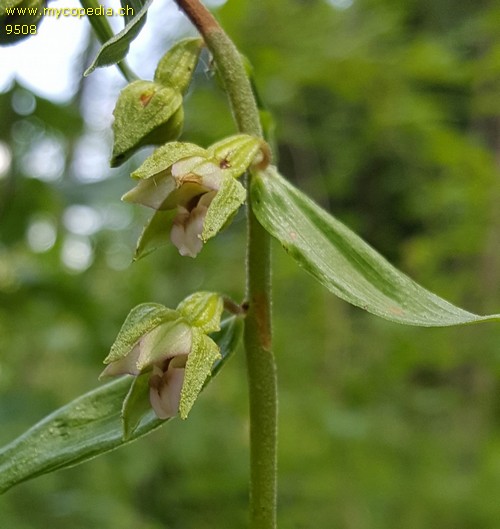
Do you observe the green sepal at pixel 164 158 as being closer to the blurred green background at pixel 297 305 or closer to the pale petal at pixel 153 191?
the pale petal at pixel 153 191

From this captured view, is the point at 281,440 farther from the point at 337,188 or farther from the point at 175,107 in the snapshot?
the point at 175,107

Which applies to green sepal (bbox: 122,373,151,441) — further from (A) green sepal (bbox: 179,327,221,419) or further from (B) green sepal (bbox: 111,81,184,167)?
(B) green sepal (bbox: 111,81,184,167)

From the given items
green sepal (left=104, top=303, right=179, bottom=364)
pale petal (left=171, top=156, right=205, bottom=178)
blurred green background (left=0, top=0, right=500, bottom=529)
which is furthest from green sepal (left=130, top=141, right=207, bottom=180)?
blurred green background (left=0, top=0, right=500, bottom=529)

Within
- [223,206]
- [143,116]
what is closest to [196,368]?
[223,206]

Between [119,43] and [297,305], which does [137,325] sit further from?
[297,305]

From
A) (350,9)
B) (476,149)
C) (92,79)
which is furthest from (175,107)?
(92,79)

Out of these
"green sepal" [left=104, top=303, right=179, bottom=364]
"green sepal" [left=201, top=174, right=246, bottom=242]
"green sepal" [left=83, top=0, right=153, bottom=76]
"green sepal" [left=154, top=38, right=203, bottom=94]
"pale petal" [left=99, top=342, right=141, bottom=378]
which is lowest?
"pale petal" [left=99, top=342, right=141, bottom=378]

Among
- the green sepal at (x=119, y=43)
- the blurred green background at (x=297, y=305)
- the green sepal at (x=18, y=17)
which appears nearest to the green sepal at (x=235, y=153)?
the green sepal at (x=119, y=43)
